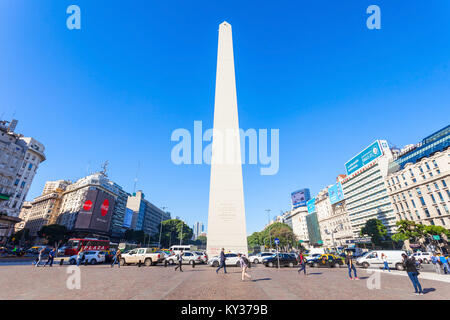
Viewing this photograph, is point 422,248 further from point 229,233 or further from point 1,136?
point 1,136

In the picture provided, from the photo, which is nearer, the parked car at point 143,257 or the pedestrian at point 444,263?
the pedestrian at point 444,263

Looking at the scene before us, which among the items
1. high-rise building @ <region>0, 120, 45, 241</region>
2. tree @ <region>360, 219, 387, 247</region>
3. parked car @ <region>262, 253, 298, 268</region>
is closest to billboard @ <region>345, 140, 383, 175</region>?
tree @ <region>360, 219, 387, 247</region>

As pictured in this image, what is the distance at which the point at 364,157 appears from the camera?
7081 cm

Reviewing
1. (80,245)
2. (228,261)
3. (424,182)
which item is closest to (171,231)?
(80,245)

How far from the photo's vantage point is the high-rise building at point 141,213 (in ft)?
350

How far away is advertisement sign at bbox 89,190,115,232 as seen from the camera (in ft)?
233

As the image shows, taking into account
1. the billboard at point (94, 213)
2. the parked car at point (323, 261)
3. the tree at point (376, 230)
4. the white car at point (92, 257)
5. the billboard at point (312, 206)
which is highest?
the billboard at point (312, 206)

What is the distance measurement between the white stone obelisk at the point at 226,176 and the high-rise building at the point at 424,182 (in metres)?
47.2

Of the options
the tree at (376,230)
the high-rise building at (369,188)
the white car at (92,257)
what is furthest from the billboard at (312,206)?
the white car at (92,257)

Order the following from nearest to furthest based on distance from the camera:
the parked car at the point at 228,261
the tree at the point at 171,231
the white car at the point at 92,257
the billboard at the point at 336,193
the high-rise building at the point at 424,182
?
1. the parked car at the point at 228,261
2. the white car at the point at 92,257
3. the high-rise building at the point at 424,182
4. the billboard at the point at 336,193
5. the tree at the point at 171,231

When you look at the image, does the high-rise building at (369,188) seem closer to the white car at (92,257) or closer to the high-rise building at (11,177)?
the white car at (92,257)
